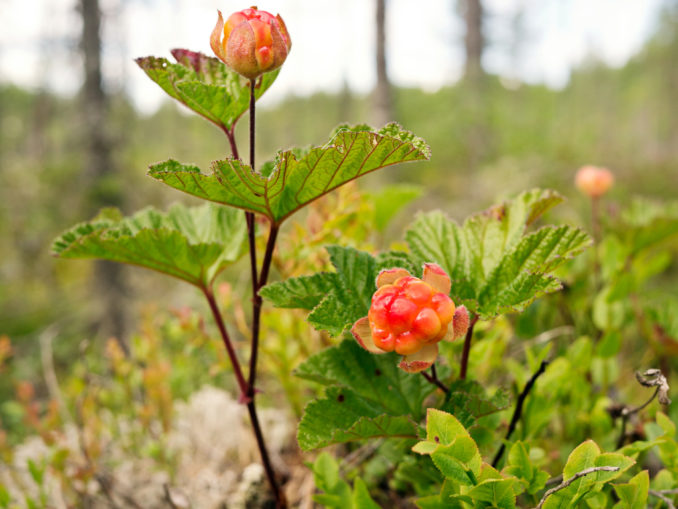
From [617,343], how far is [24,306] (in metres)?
6.08

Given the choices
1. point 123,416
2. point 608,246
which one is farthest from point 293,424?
point 608,246

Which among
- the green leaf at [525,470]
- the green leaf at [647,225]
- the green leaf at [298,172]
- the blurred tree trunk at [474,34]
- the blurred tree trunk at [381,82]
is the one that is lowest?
the green leaf at [525,470]

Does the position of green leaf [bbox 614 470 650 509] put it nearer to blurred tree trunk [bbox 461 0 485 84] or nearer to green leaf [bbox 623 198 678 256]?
green leaf [bbox 623 198 678 256]

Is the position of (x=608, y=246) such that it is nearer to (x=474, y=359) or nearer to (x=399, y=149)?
(x=474, y=359)

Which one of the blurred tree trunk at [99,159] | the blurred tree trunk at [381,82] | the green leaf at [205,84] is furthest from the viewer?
the blurred tree trunk at [99,159]

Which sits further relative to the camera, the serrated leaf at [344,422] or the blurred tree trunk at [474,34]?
the blurred tree trunk at [474,34]

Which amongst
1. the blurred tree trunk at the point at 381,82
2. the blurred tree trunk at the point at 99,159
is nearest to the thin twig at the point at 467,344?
the blurred tree trunk at the point at 381,82

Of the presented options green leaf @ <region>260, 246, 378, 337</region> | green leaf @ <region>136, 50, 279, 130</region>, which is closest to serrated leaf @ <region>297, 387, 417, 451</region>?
green leaf @ <region>260, 246, 378, 337</region>

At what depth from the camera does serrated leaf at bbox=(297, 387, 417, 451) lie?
51cm

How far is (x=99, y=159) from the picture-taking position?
3.43m

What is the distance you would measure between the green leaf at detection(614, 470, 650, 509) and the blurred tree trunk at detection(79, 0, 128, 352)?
3.28 metres

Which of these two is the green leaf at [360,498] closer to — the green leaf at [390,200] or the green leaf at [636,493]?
the green leaf at [636,493]

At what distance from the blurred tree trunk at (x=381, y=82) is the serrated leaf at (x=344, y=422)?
172cm

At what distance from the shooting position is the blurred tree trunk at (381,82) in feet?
6.51
